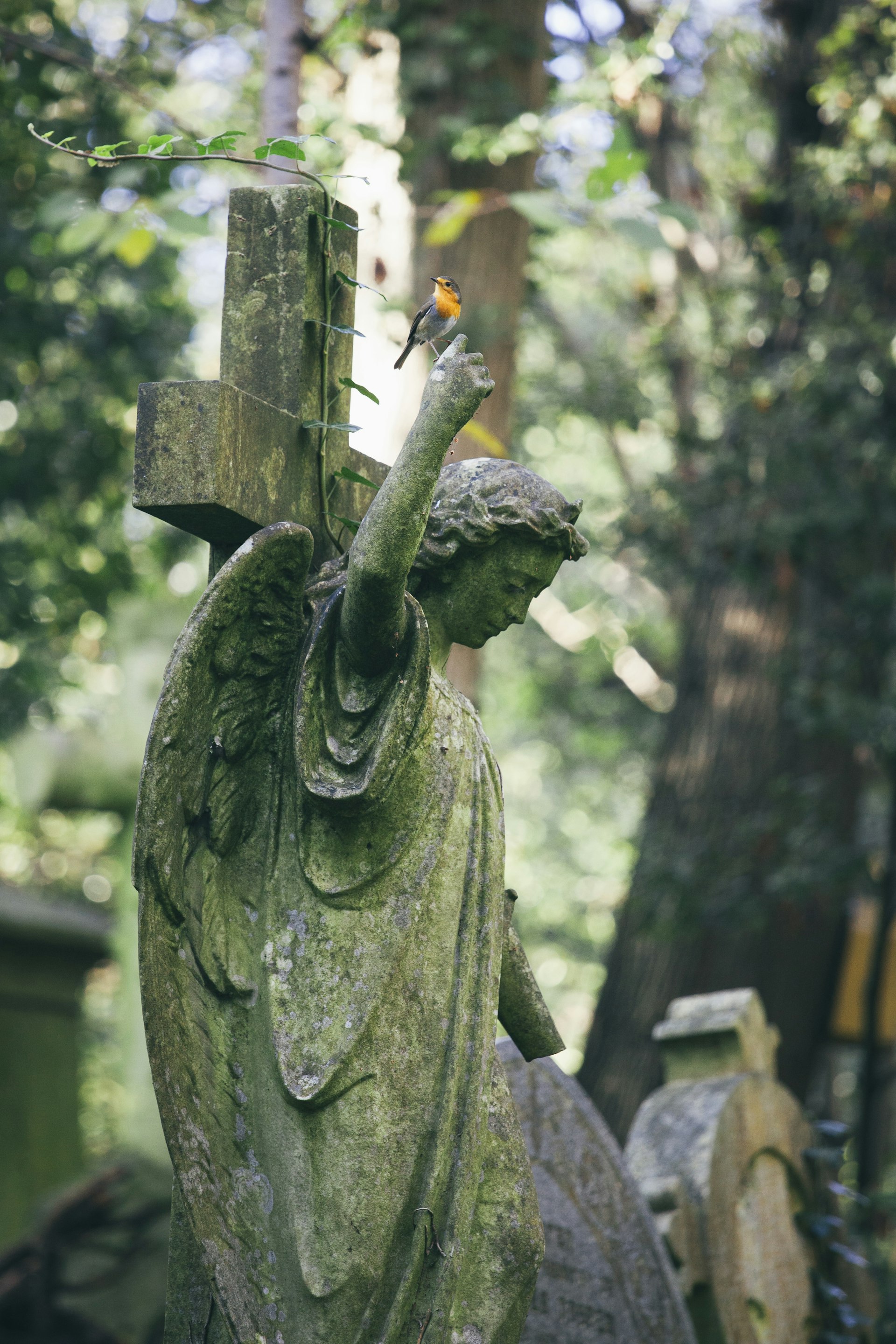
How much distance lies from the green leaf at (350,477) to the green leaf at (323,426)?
0.08 metres

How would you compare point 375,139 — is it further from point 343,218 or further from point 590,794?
point 590,794

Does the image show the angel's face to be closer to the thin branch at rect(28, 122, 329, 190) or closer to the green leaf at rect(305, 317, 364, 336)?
the green leaf at rect(305, 317, 364, 336)

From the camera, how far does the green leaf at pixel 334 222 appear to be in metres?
2.97

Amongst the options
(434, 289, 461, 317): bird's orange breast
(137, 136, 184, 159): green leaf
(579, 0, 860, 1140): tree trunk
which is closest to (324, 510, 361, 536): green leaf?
(434, 289, 461, 317): bird's orange breast

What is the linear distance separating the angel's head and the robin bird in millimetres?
419

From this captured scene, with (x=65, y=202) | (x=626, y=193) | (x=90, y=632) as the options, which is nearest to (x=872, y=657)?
(x=626, y=193)

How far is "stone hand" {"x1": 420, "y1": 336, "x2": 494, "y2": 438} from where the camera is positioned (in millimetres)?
2482

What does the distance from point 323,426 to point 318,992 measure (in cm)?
112

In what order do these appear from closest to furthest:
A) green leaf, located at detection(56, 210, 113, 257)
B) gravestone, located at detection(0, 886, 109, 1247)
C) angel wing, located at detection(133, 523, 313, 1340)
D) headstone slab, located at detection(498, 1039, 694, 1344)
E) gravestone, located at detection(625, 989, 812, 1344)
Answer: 1. angel wing, located at detection(133, 523, 313, 1340)
2. headstone slab, located at detection(498, 1039, 694, 1344)
3. gravestone, located at detection(625, 989, 812, 1344)
4. green leaf, located at detection(56, 210, 113, 257)
5. gravestone, located at detection(0, 886, 109, 1247)

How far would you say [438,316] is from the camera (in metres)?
3.13

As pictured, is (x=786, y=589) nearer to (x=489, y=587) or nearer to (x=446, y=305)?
(x=446, y=305)

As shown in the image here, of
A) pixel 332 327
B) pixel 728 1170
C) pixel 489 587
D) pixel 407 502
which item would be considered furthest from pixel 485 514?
pixel 728 1170

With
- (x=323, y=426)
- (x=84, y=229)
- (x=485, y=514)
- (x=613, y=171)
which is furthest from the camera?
(x=613, y=171)

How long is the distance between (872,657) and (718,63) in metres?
6.85
